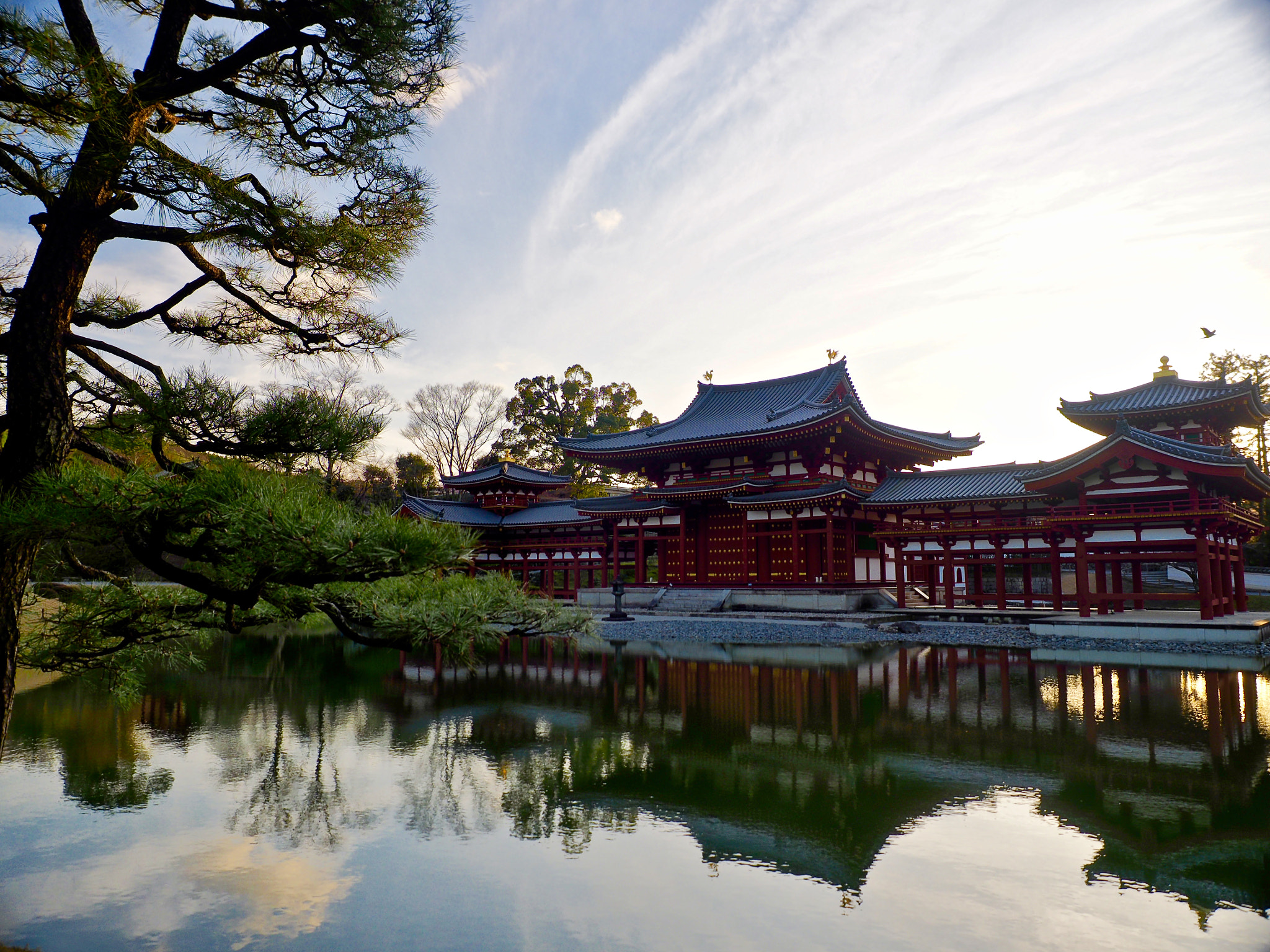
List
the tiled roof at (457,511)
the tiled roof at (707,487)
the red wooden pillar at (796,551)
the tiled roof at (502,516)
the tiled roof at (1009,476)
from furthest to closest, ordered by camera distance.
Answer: the tiled roof at (457,511), the tiled roof at (502,516), the tiled roof at (707,487), the red wooden pillar at (796,551), the tiled roof at (1009,476)

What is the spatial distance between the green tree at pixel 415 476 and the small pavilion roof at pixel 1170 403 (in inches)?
1355

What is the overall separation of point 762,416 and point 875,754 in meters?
22.4

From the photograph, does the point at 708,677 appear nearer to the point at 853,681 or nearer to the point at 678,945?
the point at 853,681

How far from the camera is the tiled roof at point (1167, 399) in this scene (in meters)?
19.6

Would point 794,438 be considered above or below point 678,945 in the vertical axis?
above

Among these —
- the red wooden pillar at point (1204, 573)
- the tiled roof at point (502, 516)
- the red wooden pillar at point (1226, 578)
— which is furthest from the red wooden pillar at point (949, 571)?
the tiled roof at point (502, 516)

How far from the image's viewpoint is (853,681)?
12.7m

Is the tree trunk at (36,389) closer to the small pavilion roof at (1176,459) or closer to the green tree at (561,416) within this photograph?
the small pavilion roof at (1176,459)

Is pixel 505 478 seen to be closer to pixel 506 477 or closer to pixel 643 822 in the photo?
→ pixel 506 477

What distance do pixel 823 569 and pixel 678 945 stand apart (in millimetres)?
21844

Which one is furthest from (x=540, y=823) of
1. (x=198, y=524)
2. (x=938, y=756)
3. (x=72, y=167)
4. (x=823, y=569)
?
(x=823, y=569)

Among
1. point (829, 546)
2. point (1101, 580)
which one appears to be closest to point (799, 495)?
point (829, 546)

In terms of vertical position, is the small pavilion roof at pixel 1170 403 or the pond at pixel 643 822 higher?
the small pavilion roof at pixel 1170 403

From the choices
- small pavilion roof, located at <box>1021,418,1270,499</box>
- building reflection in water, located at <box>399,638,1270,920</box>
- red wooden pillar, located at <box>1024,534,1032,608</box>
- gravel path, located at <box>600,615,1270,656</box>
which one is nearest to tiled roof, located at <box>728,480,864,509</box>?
gravel path, located at <box>600,615,1270,656</box>
